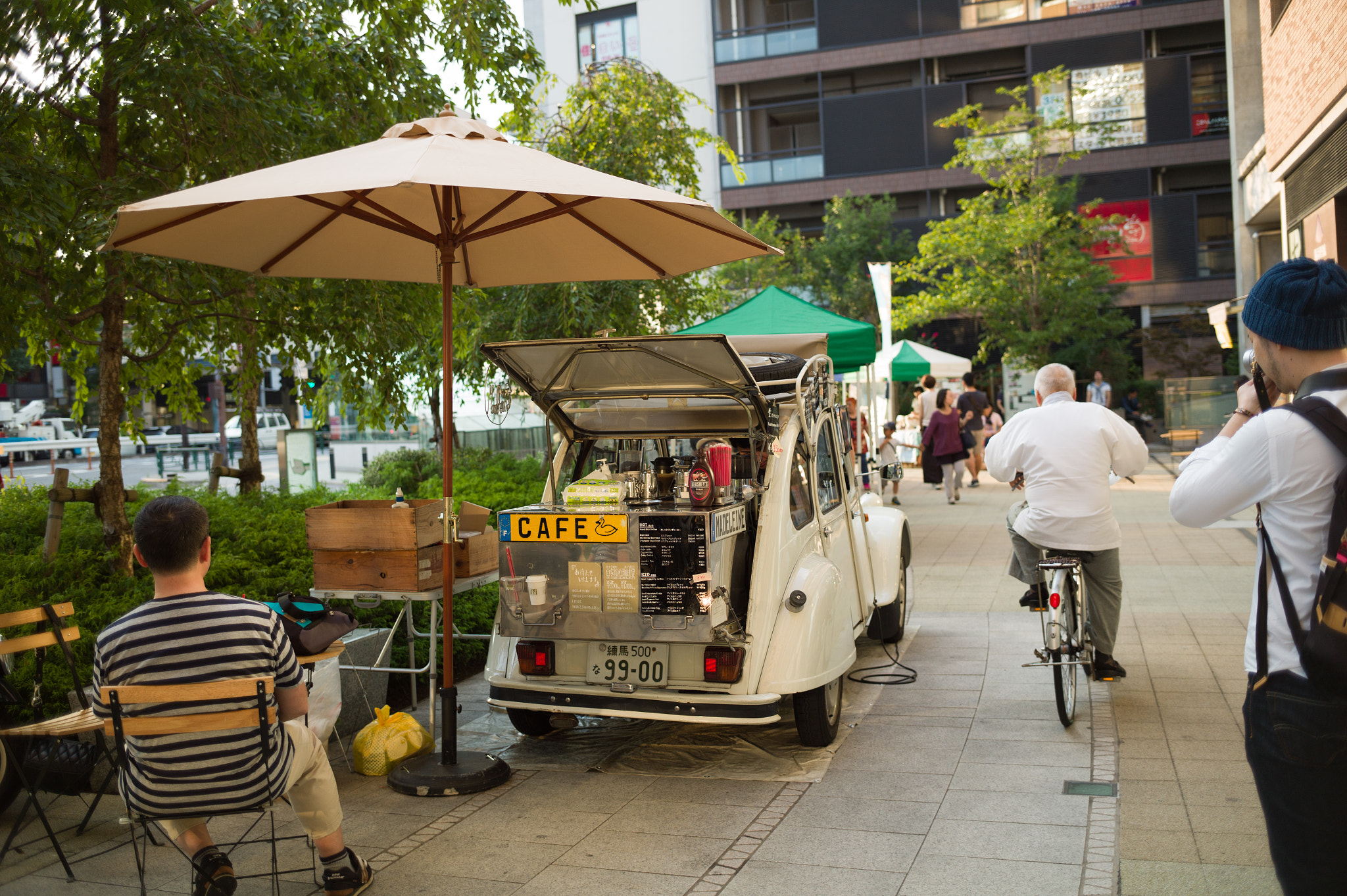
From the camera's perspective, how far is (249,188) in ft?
14.5

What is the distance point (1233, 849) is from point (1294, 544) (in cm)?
225

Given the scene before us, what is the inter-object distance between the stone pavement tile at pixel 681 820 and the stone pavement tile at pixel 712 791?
65 millimetres

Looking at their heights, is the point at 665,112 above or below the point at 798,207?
below

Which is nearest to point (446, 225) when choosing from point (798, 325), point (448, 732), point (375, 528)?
point (375, 528)

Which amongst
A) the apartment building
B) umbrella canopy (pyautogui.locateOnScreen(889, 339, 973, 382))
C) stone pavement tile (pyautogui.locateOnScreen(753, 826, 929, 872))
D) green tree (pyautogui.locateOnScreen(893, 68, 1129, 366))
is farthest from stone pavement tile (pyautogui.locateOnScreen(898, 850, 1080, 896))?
the apartment building

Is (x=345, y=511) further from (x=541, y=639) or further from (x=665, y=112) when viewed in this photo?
(x=665, y=112)

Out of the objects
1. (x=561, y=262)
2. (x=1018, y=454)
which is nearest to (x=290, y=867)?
(x=561, y=262)

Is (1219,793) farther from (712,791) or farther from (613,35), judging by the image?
(613,35)

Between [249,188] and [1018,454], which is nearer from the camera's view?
[249,188]

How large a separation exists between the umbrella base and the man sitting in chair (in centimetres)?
156

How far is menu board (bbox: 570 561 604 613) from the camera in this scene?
520 cm

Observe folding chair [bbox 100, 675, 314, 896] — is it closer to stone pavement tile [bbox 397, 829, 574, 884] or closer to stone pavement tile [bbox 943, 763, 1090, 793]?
stone pavement tile [bbox 397, 829, 574, 884]

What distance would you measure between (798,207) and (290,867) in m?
37.7

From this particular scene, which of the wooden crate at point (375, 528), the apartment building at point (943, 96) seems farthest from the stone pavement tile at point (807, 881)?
the apartment building at point (943, 96)
